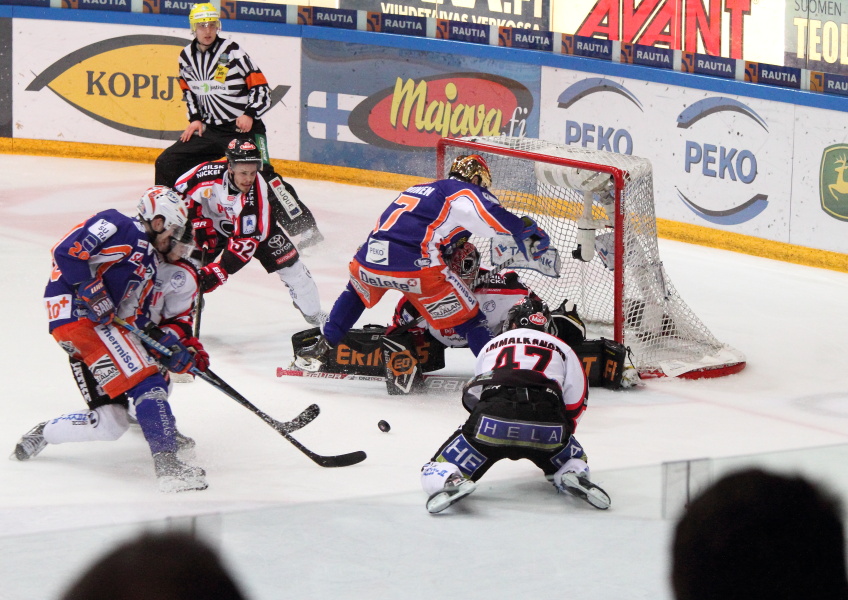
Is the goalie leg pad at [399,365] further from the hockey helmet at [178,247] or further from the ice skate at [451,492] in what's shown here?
the ice skate at [451,492]

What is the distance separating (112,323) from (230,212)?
151 cm

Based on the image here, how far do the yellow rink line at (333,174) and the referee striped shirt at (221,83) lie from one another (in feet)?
6.79

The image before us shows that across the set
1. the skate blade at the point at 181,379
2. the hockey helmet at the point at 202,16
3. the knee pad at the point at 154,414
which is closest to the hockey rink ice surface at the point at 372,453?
the skate blade at the point at 181,379

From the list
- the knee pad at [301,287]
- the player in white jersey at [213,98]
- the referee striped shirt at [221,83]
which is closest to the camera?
the knee pad at [301,287]

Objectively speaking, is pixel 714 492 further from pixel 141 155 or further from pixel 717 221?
pixel 141 155

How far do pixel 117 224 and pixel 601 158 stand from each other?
2485 mm

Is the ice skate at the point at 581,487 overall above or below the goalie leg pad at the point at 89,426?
below

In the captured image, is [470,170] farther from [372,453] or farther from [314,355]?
[372,453]

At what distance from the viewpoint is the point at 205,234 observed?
5406mm

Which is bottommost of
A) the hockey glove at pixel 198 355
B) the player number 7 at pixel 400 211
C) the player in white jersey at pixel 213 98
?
the hockey glove at pixel 198 355

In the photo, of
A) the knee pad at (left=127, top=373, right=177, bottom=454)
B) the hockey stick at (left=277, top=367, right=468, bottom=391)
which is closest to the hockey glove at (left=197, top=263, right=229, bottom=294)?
the hockey stick at (left=277, top=367, right=468, bottom=391)

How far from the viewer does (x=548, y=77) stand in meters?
8.21

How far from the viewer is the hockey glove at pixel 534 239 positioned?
194 inches

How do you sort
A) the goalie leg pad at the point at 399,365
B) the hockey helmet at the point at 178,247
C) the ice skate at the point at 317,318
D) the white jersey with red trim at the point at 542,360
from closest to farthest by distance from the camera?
the white jersey with red trim at the point at 542,360, the hockey helmet at the point at 178,247, the goalie leg pad at the point at 399,365, the ice skate at the point at 317,318
